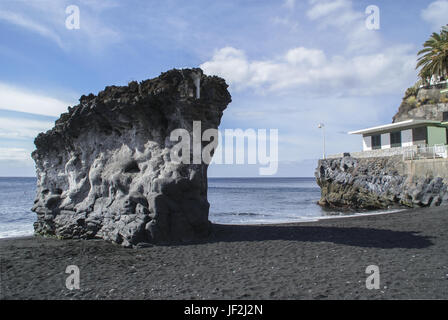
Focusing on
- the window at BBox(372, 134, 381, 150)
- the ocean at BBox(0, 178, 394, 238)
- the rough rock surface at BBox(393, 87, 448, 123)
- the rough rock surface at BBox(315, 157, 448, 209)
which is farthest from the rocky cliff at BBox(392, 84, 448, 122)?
the rough rock surface at BBox(315, 157, 448, 209)

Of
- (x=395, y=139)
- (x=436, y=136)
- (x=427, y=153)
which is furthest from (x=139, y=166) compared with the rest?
(x=436, y=136)

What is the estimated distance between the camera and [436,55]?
92.0ft

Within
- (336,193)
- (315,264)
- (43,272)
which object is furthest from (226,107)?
(336,193)

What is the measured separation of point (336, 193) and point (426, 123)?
37.8ft

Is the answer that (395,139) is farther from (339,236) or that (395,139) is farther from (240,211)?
(339,236)

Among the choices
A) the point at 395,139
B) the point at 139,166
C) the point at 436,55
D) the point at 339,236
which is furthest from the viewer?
the point at 395,139

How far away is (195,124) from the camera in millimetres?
12469

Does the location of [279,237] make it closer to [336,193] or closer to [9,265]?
[9,265]

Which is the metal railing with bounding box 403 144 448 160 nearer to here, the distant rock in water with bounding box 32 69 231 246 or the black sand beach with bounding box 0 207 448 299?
the black sand beach with bounding box 0 207 448 299

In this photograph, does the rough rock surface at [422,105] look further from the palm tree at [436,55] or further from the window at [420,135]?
the palm tree at [436,55]

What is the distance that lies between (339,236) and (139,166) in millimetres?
8035

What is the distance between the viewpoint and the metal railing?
27.2 metres
